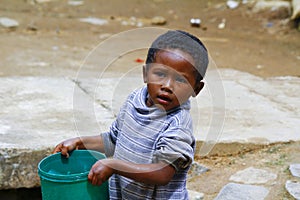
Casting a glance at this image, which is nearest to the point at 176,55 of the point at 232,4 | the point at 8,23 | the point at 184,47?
the point at 184,47

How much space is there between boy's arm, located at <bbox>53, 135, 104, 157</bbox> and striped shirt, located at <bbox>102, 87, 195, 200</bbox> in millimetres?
105

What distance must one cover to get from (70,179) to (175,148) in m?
0.39

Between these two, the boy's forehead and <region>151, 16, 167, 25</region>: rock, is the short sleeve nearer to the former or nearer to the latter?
the boy's forehead

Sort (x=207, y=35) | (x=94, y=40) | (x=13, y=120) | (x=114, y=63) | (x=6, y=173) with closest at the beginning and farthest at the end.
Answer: (x=6, y=173)
(x=13, y=120)
(x=114, y=63)
(x=94, y=40)
(x=207, y=35)

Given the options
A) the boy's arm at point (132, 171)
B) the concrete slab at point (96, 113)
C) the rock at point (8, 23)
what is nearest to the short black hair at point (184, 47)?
the boy's arm at point (132, 171)

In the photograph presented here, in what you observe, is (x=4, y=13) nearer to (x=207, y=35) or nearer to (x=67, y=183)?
(x=207, y=35)

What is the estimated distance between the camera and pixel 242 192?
7.67ft

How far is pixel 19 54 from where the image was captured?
5223mm

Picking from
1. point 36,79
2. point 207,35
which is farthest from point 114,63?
point 207,35

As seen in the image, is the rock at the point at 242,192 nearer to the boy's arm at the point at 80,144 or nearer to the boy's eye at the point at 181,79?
the boy's arm at the point at 80,144

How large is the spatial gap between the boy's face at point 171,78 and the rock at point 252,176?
87 centimetres

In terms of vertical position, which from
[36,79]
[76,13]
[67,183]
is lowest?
[76,13]

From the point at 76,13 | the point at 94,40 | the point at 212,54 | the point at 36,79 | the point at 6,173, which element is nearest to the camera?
the point at 6,173

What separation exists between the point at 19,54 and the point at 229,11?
4072mm
